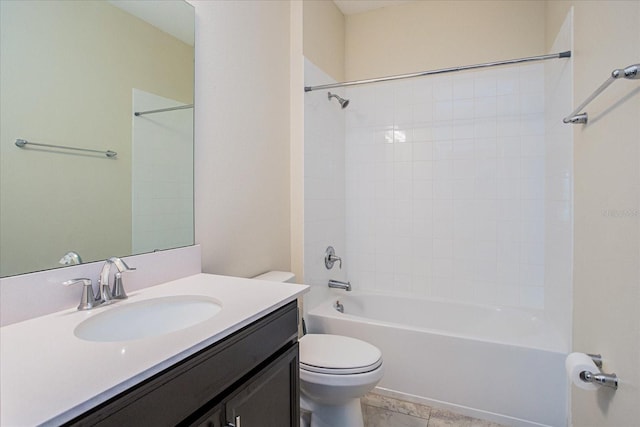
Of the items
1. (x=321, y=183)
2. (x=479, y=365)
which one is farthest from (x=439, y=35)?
(x=479, y=365)

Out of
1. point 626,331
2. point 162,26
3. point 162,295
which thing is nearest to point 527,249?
point 626,331

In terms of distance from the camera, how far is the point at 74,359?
657 millimetres

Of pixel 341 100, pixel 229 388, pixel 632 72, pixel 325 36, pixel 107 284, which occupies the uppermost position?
pixel 325 36

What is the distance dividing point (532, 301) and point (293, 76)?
2.22 metres

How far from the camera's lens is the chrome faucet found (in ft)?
3.34

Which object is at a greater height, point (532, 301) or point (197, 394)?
point (197, 394)

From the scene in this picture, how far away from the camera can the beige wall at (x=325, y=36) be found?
7.44 ft

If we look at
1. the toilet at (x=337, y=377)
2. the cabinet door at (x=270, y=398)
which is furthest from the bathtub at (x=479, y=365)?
the cabinet door at (x=270, y=398)

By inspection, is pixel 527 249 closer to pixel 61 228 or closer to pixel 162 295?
pixel 162 295

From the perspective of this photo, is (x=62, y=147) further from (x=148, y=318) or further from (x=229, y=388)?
(x=229, y=388)

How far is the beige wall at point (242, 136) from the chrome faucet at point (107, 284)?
1.47 feet

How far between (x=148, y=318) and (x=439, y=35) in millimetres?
2665

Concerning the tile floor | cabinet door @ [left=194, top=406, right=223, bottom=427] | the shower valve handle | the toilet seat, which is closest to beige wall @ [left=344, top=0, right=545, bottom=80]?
the shower valve handle

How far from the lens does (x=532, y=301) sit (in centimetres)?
233
